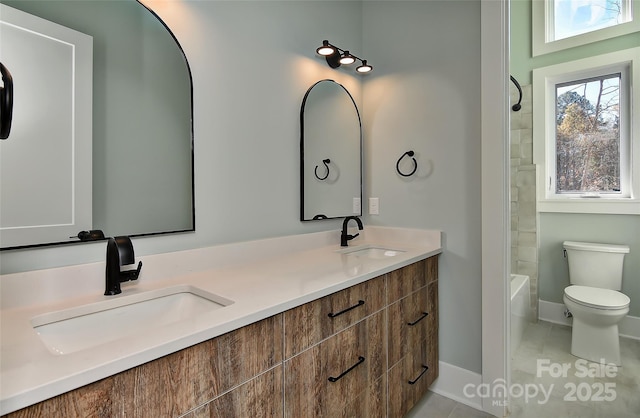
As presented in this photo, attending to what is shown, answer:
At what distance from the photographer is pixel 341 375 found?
120cm

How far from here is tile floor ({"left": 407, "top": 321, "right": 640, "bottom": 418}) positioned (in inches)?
69.5

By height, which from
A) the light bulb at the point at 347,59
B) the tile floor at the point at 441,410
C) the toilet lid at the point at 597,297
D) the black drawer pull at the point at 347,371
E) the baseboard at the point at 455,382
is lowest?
the tile floor at the point at 441,410

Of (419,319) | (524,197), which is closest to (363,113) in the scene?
(419,319)

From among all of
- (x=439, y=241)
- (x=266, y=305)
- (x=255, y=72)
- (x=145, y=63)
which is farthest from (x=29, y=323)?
(x=439, y=241)

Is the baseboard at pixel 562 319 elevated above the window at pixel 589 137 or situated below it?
below

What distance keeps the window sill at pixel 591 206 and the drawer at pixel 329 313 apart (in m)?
2.35

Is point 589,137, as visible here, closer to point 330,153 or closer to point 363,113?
point 363,113

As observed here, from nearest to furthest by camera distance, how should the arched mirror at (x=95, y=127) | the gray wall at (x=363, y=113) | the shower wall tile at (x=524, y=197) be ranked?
the arched mirror at (x=95, y=127), the gray wall at (x=363, y=113), the shower wall tile at (x=524, y=197)

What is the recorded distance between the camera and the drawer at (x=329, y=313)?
3.35 feet

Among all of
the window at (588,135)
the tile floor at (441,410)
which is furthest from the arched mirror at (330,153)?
the window at (588,135)

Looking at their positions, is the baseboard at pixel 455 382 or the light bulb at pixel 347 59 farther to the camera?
the light bulb at pixel 347 59

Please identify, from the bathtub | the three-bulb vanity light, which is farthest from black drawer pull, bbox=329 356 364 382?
the three-bulb vanity light

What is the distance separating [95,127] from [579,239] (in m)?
3.48

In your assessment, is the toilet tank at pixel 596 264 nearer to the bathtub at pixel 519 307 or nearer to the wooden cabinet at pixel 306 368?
the bathtub at pixel 519 307
